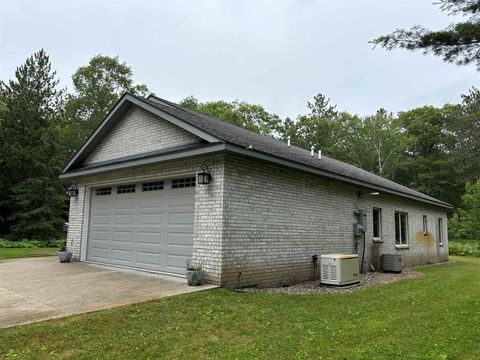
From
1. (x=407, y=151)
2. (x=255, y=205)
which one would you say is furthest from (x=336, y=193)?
(x=407, y=151)

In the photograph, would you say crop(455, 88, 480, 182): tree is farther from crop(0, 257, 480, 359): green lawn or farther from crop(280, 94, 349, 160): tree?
crop(0, 257, 480, 359): green lawn

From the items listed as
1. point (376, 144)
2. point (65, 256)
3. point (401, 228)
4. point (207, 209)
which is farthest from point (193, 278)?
point (376, 144)

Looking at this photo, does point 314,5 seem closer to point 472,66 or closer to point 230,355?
point 472,66

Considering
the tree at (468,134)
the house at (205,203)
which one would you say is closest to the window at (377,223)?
the house at (205,203)

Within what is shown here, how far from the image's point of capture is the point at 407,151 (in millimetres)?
43656

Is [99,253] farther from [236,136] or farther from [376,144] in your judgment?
[376,144]

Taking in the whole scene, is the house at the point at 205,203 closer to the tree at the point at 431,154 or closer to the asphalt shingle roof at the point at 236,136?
the asphalt shingle roof at the point at 236,136

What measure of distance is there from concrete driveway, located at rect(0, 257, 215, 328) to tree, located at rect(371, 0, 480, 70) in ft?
18.1

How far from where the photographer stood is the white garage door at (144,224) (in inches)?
350

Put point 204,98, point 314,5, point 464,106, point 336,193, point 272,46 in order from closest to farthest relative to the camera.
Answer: point 314,5 → point 336,193 → point 272,46 → point 464,106 → point 204,98

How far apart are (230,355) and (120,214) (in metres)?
7.44

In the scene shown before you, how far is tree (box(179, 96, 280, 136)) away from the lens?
126 ft

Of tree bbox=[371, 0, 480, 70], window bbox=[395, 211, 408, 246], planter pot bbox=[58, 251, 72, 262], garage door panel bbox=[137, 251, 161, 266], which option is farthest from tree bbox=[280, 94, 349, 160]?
tree bbox=[371, 0, 480, 70]

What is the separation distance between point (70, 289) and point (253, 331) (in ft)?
13.1
